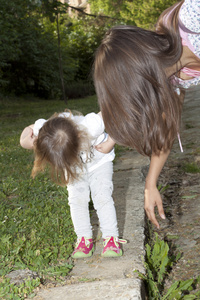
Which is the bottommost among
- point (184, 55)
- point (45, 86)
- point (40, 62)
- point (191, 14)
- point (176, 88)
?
point (45, 86)

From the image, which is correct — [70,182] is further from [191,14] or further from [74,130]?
[191,14]

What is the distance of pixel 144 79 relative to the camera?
5.61ft

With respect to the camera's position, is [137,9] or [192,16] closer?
[192,16]

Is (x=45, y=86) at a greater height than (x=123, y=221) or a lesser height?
lesser

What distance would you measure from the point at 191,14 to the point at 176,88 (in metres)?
0.36

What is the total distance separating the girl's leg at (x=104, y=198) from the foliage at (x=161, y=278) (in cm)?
27

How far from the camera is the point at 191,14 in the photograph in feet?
6.21

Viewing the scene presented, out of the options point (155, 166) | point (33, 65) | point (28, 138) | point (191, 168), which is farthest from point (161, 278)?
point (33, 65)

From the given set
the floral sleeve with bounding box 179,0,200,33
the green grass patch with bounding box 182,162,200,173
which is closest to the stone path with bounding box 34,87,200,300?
the green grass patch with bounding box 182,162,200,173

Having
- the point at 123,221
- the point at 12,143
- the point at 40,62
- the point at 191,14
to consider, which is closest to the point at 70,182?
the point at 123,221

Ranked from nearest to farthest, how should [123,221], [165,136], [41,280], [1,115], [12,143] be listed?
[165,136] < [41,280] < [123,221] < [12,143] < [1,115]

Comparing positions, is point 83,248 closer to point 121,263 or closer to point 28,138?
point 121,263

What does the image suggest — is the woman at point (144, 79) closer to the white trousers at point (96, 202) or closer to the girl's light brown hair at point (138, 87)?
the girl's light brown hair at point (138, 87)

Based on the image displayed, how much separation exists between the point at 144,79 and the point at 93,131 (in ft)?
2.45
